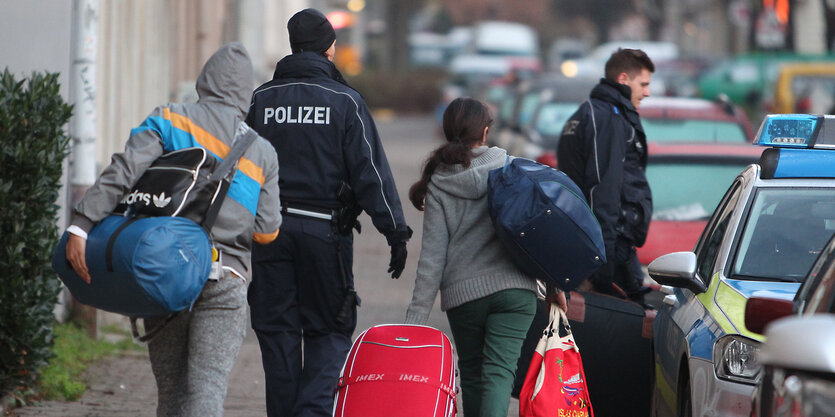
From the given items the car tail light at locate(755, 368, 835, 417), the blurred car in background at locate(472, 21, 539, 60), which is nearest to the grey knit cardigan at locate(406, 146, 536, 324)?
the car tail light at locate(755, 368, 835, 417)

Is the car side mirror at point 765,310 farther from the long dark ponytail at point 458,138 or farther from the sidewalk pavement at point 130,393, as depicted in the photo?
the sidewalk pavement at point 130,393

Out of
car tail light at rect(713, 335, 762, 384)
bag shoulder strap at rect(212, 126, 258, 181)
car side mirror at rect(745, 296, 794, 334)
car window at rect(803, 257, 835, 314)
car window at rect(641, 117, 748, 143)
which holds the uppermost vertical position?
bag shoulder strap at rect(212, 126, 258, 181)

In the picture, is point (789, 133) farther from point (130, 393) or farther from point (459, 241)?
point (130, 393)

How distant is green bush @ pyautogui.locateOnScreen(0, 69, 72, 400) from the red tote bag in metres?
2.60

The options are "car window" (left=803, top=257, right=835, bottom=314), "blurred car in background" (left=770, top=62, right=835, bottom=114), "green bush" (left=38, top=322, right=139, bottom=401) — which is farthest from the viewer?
"blurred car in background" (left=770, top=62, right=835, bottom=114)

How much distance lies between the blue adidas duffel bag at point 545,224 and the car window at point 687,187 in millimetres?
3733

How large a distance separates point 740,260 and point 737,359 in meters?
0.86

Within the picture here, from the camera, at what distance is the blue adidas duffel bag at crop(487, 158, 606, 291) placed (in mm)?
5359

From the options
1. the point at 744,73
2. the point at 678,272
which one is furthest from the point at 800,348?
the point at 744,73

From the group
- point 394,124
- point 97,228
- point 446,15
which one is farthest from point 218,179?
point 446,15

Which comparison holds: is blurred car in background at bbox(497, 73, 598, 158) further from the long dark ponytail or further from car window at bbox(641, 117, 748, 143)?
the long dark ponytail

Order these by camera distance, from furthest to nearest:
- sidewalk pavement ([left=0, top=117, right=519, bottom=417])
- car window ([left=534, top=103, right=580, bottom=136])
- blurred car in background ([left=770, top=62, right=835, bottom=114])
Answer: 1. blurred car in background ([left=770, top=62, right=835, bottom=114])
2. car window ([left=534, top=103, right=580, bottom=136])
3. sidewalk pavement ([left=0, top=117, right=519, bottom=417])

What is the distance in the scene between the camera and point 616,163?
754cm

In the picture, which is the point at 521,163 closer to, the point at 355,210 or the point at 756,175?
the point at 355,210
